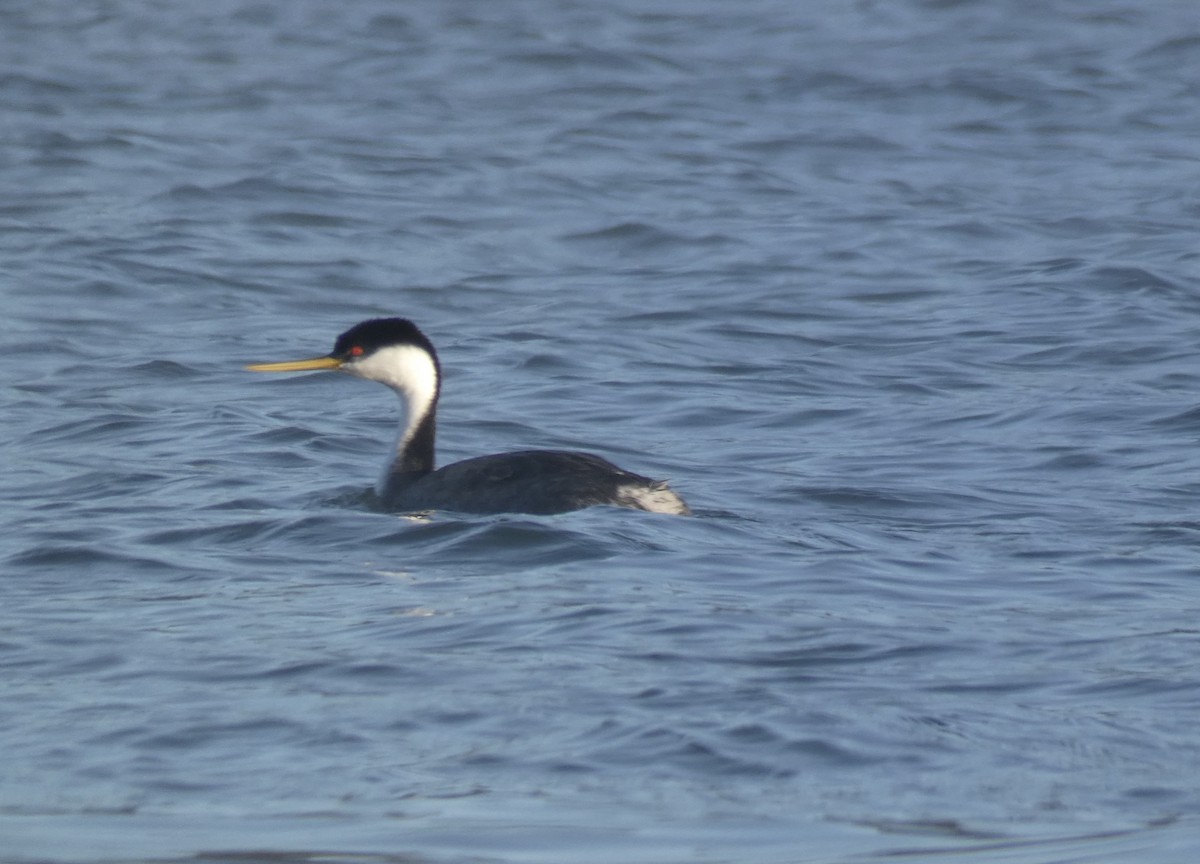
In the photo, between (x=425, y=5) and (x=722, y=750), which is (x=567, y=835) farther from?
(x=425, y=5)

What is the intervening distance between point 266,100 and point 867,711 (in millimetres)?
16650

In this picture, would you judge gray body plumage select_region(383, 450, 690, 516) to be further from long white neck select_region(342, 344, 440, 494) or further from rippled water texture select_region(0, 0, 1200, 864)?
long white neck select_region(342, 344, 440, 494)


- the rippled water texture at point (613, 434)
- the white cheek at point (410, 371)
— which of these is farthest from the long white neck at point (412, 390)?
the rippled water texture at point (613, 434)

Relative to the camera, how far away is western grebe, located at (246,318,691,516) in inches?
361

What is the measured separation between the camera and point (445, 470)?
979cm

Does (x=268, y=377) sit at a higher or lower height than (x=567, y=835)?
lower

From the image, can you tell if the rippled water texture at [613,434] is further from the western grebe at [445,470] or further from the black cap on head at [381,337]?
the black cap on head at [381,337]

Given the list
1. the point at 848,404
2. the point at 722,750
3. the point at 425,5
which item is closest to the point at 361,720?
the point at 722,750

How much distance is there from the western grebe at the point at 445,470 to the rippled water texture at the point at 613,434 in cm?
17

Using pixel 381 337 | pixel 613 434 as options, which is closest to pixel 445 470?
pixel 381 337

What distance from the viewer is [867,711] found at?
6336 millimetres

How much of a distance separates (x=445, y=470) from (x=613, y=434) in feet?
6.80

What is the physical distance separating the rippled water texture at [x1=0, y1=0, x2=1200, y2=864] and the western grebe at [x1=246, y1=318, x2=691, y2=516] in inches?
6.7

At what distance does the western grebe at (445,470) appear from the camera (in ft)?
30.1
